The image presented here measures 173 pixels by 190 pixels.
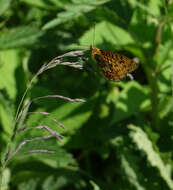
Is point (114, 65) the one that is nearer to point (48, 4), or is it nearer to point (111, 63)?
point (111, 63)

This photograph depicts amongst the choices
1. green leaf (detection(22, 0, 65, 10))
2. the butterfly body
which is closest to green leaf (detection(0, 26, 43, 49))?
green leaf (detection(22, 0, 65, 10))

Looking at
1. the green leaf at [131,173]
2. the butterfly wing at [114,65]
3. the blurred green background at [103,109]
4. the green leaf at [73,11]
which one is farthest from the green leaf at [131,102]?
the butterfly wing at [114,65]

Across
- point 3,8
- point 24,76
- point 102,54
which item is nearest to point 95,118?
point 24,76

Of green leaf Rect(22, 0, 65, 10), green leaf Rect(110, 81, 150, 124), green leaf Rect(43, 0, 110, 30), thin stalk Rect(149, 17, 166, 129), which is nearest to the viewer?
green leaf Rect(43, 0, 110, 30)

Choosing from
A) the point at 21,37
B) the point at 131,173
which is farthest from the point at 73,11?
the point at 131,173

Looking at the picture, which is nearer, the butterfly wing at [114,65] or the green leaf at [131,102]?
the butterfly wing at [114,65]

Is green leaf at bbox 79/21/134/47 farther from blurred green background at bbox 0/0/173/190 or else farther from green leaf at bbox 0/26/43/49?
green leaf at bbox 0/26/43/49

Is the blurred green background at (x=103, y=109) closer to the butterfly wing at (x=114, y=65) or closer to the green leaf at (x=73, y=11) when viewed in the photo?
the green leaf at (x=73, y=11)
